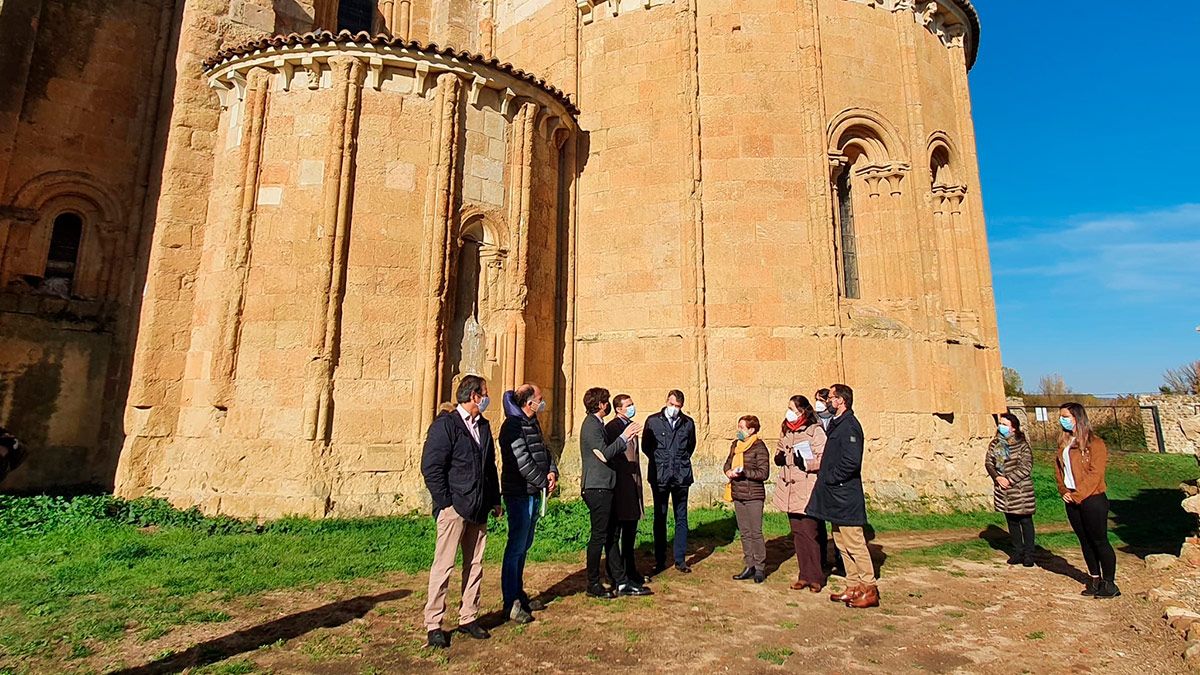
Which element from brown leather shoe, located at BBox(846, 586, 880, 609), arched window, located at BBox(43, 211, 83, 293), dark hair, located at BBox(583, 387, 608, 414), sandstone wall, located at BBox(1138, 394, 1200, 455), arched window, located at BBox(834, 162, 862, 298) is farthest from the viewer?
sandstone wall, located at BBox(1138, 394, 1200, 455)

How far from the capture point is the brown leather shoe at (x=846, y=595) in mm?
6000

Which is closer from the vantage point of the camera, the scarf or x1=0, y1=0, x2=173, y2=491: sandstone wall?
Answer: the scarf

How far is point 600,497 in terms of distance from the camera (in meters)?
6.05

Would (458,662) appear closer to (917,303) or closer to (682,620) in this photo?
(682,620)

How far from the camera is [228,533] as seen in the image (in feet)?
27.3

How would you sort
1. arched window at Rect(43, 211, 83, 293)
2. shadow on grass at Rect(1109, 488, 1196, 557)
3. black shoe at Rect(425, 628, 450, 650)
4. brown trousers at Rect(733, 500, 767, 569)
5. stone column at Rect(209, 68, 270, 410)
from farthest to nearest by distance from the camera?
1. arched window at Rect(43, 211, 83, 293)
2. stone column at Rect(209, 68, 270, 410)
3. shadow on grass at Rect(1109, 488, 1196, 557)
4. brown trousers at Rect(733, 500, 767, 569)
5. black shoe at Rect(425, 628, 450, 650)

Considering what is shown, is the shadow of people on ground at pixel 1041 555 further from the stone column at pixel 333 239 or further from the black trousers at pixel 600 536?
the stone column at pixel 333 239

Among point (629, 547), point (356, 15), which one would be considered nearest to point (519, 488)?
point (629, 547)

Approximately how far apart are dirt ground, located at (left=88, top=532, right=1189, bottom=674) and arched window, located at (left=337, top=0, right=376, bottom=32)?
13.6 m

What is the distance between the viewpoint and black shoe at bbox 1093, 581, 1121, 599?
6.47 metres

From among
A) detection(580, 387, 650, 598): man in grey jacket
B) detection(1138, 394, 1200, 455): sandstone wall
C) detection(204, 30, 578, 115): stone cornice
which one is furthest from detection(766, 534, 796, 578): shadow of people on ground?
detection(1138, 394, 1200, 455): sandstone wall

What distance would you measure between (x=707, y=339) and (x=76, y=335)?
36.6 feet

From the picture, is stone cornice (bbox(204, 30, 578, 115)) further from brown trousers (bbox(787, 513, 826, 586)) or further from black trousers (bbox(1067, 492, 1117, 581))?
black trousers (bbox(1067, 492, 1117, 581))

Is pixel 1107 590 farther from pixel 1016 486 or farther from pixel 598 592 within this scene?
pixel 598 592
